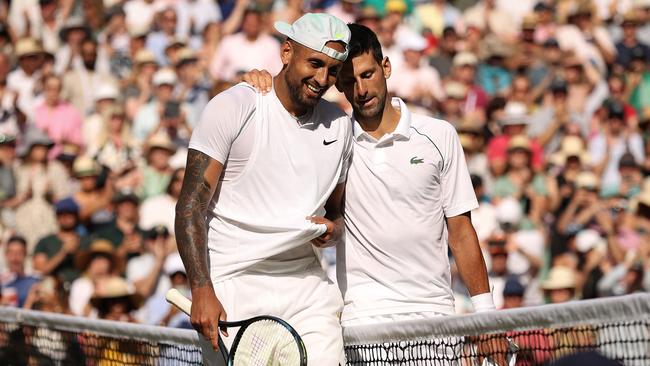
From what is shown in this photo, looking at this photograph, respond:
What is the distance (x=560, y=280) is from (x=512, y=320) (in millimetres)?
6074

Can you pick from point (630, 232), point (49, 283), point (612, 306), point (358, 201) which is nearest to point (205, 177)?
point (358, 201)

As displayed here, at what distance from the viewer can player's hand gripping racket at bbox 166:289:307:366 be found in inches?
234

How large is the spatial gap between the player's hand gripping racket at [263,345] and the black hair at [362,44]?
1.53 m

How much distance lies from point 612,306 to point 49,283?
25.8 ft

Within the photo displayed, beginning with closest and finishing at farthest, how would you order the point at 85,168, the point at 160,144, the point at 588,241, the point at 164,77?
the point at 588,241 → the point at 85,168 → the point at 160,144 → the point at 164,77

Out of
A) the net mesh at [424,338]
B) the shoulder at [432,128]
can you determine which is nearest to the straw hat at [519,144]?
the net mesh at [424,338]

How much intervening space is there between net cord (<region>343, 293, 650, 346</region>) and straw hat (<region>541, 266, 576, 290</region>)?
541 cm

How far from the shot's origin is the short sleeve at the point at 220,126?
20.0 ft

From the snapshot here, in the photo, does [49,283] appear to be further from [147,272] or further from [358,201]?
[358,201]

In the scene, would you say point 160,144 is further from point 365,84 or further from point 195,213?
point 195,213

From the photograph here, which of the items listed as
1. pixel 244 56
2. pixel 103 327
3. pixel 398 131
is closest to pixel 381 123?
pixel 398 131

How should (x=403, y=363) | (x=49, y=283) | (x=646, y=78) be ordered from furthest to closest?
(x=646, y=78) → (x=49, y=283) → (x=403, y=363)

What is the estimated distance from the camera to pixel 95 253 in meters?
12.5

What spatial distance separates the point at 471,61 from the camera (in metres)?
16.8
